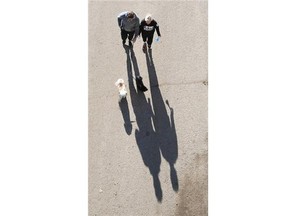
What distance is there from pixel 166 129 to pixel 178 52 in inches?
68.4

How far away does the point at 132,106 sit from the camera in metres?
7.38

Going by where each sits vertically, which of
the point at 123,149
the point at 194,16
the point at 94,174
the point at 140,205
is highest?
the point at 194,16

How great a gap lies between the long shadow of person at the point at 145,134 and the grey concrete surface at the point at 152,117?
0.07 ft

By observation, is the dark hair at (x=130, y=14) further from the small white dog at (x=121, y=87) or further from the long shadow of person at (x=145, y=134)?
the small white dog at (x=121, y=87)

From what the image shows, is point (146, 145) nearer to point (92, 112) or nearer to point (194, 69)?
point (92, 112)

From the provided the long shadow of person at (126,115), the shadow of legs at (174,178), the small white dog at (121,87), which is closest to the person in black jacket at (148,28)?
the small white dog at (121,87)

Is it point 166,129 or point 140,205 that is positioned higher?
point 166,129

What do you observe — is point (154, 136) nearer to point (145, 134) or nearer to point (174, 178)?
point (145, 134)

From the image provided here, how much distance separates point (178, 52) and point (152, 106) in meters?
1.34

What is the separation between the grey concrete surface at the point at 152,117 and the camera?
7.27 metres

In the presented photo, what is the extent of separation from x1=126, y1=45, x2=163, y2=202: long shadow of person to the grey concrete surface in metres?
0.02

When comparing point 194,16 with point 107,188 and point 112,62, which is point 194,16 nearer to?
point 112,62

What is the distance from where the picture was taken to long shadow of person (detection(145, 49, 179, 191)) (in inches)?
288

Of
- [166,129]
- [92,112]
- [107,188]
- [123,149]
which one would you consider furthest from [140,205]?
[92,112]
